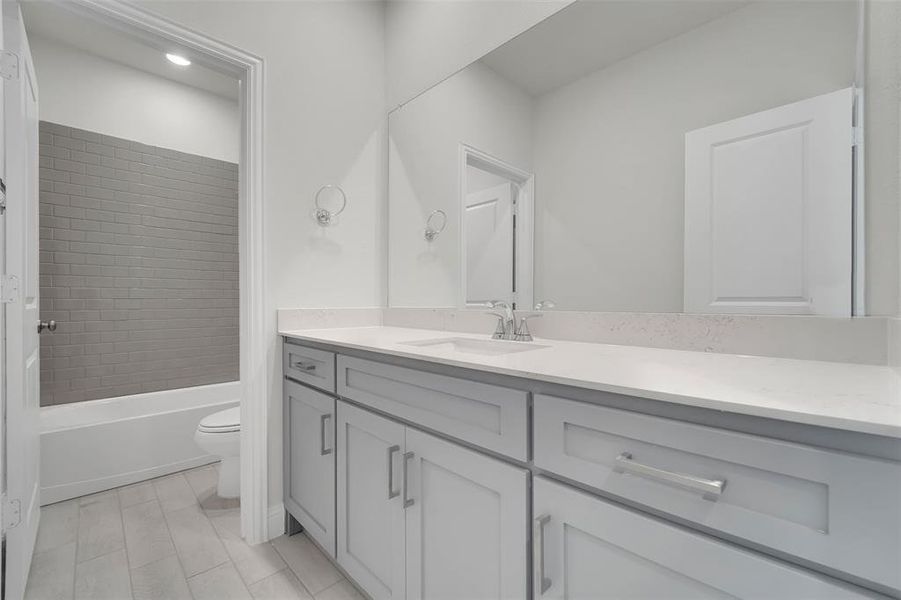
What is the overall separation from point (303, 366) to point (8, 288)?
0.92 meters

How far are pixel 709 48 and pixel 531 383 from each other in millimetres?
1052

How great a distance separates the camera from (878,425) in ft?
1.49

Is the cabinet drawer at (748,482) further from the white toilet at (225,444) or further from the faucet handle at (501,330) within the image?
the white toilet at (225,444)

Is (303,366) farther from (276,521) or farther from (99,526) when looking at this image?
(99,526)

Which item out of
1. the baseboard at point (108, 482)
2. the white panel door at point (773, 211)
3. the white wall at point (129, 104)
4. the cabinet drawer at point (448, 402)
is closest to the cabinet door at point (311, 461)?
the cabinet drawer at point (448, 402)

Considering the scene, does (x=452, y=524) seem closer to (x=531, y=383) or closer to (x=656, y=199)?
(x=531, y=383)

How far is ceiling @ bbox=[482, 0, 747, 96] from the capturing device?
116 centimetres

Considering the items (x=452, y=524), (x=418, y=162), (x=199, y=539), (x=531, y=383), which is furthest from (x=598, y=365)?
(x=199, y=539)

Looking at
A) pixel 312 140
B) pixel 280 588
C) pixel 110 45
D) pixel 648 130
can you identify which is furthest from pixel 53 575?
pixel 110 45

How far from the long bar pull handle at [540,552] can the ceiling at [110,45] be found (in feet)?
6.61

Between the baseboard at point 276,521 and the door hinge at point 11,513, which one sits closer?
the door hinge at point 11,513

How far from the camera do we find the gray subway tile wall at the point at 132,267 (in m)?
2.46

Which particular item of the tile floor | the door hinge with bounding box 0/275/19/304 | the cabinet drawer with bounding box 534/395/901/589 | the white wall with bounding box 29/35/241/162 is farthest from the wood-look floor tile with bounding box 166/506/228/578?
the white wall with bounding box 29/35/241/162

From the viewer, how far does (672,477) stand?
61cm
